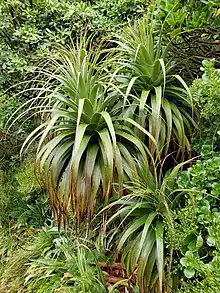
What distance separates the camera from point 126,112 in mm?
2234

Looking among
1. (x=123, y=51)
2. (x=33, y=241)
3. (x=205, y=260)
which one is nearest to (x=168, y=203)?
(x=205, y=260)

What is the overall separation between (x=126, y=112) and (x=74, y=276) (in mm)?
997

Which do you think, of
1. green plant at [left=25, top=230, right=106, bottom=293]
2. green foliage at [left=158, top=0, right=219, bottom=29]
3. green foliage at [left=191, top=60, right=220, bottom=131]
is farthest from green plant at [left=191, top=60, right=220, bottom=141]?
green plant at [left=25, top=230, right=106, bottom=293]

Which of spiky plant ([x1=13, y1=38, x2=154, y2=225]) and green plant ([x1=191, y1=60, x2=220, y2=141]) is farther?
spiky plant ([x1=13, y1=38, x2=154, y2=225])

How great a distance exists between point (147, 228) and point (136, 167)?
0.42m

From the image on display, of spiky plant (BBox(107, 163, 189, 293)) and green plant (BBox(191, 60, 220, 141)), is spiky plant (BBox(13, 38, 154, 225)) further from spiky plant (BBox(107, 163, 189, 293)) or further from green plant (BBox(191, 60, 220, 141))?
green plant (BBox(191, 60, 220, 141))

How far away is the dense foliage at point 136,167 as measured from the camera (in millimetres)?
1762

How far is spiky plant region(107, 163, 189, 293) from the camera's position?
177 centimetres

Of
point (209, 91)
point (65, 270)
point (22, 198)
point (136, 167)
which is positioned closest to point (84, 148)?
point (136, 167)

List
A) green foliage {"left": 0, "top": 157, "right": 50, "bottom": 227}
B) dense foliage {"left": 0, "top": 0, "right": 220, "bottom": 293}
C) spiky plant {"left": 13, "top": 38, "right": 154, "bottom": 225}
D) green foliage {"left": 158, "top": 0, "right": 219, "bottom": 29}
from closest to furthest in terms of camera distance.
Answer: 1. dense foliage {"left": 0, "top": 0, "right": 220, "bottom": 293}
2. spiky plant {"left": 13, "top": 38, "right": 154, "bottom": 225}
3. green foliage {"left": 158, "top": 0, "right": 219, "bottom": 29}
4. green foliage {"left": 0, "top": 157, "right": 50, "bottom": 227}

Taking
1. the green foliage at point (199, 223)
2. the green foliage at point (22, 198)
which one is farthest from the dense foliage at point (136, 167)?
the green foliage at point (22, 198)

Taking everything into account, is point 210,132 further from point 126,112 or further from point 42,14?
point 42,14

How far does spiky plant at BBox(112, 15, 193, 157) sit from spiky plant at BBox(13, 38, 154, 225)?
0.40ft

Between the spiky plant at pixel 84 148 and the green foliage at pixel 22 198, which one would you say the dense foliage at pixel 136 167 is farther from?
the green foliage at pixel 22 198
